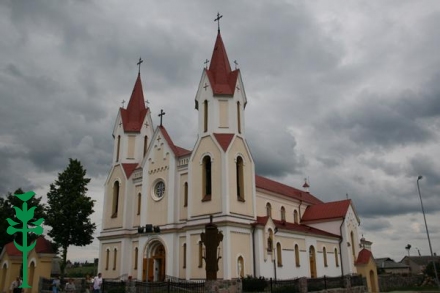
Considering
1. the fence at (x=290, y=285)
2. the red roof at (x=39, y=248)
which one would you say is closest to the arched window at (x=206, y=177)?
the fence at (x=290, y=285)

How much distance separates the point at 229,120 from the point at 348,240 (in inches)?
818

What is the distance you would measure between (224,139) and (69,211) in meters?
17.3

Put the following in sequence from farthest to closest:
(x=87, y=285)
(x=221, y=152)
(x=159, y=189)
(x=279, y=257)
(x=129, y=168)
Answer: (x=129, y=168) → (x=159, y=189) → (x=279, y=257) → (x=221, y=152) → (x=87, y=285)

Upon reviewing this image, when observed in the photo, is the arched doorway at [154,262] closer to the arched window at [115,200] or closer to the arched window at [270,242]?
the arched window at [115,200]

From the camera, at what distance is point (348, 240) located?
43.9m

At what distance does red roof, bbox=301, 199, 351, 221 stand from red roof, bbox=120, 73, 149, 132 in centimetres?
2191

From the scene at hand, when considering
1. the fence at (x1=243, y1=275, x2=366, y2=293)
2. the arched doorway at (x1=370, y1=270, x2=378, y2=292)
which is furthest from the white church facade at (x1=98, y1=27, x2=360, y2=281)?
the arched doorway at (x1=370, y1=270, x2=378, y2=292)

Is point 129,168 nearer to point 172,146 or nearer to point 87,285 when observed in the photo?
point 172,146

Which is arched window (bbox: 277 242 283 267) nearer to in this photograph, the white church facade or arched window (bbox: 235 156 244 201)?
the white church facade

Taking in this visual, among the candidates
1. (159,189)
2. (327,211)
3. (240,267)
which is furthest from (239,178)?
(327,211)

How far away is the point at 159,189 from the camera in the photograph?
36.2 meters

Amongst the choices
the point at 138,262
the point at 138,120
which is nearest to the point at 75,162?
the point at 138,120

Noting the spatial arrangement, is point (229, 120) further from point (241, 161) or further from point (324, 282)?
point (324, 282)

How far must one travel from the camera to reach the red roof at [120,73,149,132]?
41.7 metres
